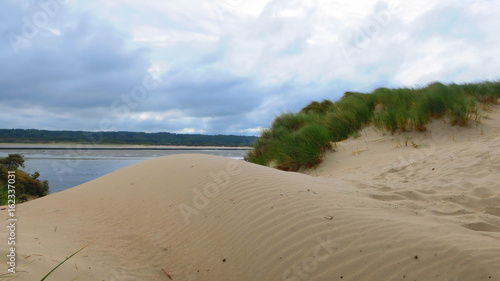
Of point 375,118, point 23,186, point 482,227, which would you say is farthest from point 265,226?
point 23,186

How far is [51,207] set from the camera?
18.2 feet

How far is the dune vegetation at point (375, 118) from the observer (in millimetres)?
9695

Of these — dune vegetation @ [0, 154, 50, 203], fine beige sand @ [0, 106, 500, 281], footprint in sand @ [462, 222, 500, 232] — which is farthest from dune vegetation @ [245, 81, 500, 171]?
dune vegetation @ [0, 154, 50, 203]

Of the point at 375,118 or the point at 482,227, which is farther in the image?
the point at 375,118

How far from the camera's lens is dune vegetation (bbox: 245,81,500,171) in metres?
9.70

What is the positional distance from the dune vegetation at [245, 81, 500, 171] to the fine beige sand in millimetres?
2798

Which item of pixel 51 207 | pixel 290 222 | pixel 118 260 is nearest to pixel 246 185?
pixel 290 222

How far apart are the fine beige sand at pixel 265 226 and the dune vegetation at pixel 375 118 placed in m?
2.80

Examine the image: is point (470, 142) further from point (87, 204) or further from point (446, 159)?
point (87, 204)

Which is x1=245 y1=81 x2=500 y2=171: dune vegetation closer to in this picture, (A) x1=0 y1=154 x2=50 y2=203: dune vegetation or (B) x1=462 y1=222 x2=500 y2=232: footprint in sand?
(B) x1=462 y1=222 x2=500 y2=232: footprint in sand

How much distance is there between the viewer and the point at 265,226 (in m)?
Result: 3.70

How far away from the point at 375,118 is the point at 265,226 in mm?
8691

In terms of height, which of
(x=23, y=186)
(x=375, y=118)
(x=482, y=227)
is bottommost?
(x=23, y=186)

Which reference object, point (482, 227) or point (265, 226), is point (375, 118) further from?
point (265, 226)
